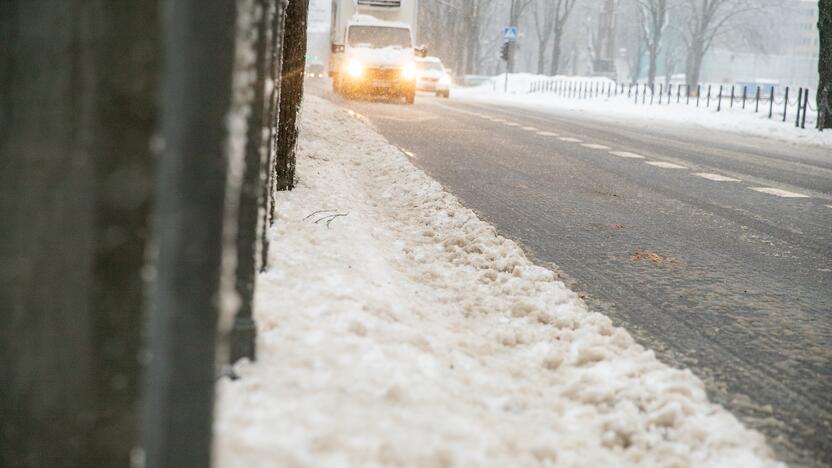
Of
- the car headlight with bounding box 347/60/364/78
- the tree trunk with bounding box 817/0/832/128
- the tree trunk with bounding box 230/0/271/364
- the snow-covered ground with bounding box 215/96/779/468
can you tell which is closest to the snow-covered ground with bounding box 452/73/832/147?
the tree trunk with bounding box 817/0/832/128

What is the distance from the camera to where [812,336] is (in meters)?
3.35

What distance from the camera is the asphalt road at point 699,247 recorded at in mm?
2820

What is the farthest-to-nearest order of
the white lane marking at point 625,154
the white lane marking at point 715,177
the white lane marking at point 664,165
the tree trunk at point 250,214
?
the white lane marking at point 625,154
the white lane marking at point 664,165
the white lane marking at point 715,177
the tree trunk at point 250,214

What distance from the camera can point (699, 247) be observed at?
510cm

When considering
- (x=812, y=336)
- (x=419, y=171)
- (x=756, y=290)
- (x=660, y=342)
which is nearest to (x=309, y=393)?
(x=660, y=342)

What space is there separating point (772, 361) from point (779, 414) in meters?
0.55

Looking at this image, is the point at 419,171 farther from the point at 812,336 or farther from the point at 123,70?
the point at 123,70

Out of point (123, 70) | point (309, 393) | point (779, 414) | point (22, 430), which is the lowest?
point (779, 414)

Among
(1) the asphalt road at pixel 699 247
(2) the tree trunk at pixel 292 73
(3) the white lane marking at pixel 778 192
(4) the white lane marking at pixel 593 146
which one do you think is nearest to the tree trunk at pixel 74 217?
(1) the asphalt road at pixel 699 247

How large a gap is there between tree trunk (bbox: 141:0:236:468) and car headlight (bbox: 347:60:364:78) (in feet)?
72.4

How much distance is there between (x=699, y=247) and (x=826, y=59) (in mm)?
14420

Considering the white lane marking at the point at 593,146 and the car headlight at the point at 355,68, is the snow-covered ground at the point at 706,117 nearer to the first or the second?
the white lane marking at the point at 593,146

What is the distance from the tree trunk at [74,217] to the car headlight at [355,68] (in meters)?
22.1

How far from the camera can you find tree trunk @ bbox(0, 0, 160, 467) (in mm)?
1070
